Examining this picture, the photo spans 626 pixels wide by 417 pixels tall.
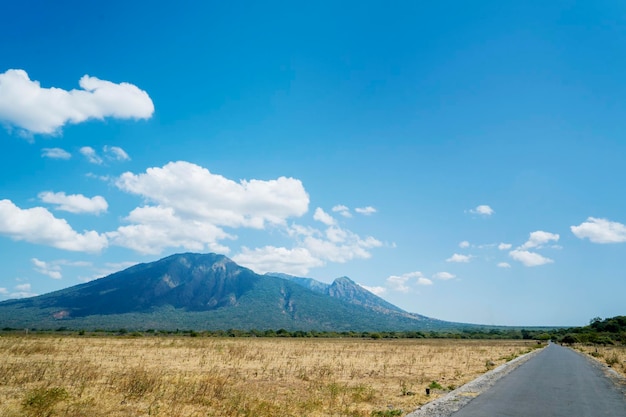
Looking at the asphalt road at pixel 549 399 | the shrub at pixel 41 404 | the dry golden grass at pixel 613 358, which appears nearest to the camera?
the shrub at pixel 41 404

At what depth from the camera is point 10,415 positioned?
36.7 feet

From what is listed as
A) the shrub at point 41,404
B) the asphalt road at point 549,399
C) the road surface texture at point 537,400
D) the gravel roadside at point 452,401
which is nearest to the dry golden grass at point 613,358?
the asphalt road at point 549,399

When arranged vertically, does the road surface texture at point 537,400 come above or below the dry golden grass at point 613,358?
above

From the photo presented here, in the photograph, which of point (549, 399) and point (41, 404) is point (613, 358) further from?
point (41, 404)

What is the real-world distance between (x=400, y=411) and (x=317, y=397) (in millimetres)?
4051

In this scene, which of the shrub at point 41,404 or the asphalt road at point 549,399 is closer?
the shrub at point 41,404

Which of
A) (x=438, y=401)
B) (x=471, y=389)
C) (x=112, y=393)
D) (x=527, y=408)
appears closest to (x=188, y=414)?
(x=112, y=393)

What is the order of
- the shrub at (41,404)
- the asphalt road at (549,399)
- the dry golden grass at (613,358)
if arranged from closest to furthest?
1. the shrub at (41,404)
2. the asphalt road at (549,399)
3. the dry golden grass at (613,358)

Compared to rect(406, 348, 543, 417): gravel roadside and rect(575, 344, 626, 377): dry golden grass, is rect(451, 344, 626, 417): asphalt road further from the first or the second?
rect(575, 344, 626, 377): dry golden grass

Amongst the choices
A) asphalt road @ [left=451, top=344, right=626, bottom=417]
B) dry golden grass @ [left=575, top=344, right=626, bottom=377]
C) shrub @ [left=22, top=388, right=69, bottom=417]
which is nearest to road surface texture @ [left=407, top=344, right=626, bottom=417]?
asphalt road @ [left=451, top=344, right=626, bottom=417]

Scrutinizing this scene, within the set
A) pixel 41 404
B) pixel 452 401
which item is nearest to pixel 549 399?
pixel 452 401

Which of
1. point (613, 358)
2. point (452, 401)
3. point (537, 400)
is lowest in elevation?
point (613, 358)

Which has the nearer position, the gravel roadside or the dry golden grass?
the gravel roadside

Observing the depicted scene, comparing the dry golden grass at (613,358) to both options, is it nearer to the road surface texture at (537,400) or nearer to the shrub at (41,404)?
the road surface texture at (537,400)
